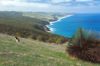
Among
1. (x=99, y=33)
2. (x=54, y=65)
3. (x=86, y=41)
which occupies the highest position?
(x=99, y=33)

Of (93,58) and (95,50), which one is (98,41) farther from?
(93,58)

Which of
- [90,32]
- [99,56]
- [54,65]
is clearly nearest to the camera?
[54,65]

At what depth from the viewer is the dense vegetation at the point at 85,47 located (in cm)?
821

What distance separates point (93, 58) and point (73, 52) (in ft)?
5.08

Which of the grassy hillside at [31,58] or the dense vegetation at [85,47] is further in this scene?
the dense vegetation at [85,47]

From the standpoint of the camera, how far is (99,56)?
815cm

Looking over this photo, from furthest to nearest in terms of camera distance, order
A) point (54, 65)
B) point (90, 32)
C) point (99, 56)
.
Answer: point (90, 32) → point (99, 56) → point (54, 65)

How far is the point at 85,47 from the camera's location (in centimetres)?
849

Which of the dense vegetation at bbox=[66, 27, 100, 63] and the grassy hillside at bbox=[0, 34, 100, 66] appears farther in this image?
the dense vegetation at bbox=[66, 27, 100, 63]

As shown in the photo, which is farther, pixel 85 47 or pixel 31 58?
pixel 85 47

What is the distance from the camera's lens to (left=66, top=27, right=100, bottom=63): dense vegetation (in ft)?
26.9

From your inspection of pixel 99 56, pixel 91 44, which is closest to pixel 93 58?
pixel 99 56

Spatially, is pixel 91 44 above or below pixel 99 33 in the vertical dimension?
below

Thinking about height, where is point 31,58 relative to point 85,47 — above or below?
below
